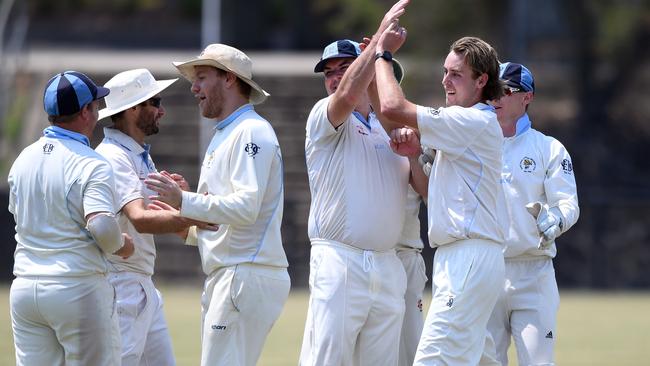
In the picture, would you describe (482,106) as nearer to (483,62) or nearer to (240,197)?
(483,62)

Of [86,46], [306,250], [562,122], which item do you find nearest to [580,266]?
[306,250]

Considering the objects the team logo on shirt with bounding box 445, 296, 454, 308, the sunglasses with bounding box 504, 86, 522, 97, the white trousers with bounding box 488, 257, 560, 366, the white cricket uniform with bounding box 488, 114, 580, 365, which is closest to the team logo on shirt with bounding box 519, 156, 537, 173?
the white cricket uniform with bounding box 488, 114, 580, 365

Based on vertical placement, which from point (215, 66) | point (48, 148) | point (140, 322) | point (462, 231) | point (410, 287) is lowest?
point (140, 322)

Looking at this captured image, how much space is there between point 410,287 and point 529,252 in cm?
87

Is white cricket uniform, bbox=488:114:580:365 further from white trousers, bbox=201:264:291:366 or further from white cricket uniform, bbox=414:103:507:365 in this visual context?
white trousers, bbox=201:264:291:366

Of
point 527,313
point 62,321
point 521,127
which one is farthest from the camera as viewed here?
point 521,127

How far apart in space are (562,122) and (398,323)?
19.8 metres

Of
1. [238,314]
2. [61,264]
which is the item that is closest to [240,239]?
[238,314]

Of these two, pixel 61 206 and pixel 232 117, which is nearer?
pixel 61 206

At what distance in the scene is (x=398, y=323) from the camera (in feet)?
24.5

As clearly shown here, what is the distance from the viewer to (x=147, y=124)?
26.6 ft

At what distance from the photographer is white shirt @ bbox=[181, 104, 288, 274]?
23.5 feet

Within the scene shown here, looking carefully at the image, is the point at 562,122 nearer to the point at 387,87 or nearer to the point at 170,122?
the point at 170,122

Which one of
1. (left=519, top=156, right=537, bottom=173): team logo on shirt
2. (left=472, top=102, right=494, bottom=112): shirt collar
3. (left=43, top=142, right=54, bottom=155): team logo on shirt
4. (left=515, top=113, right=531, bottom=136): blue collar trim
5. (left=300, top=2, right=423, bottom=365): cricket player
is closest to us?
(left=43, top=142, right=54, bottom=155): team logo on shirt
